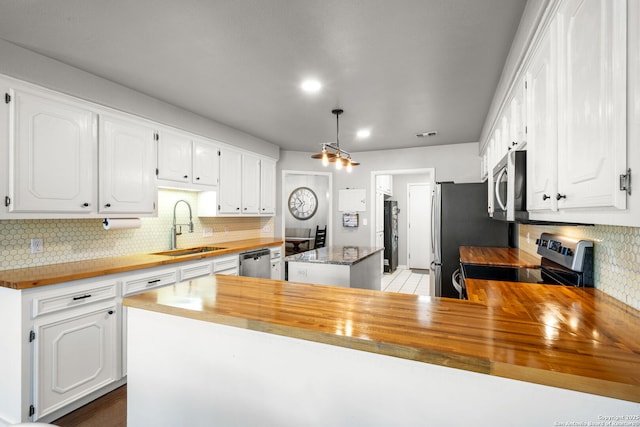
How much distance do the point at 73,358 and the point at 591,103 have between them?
302 cm

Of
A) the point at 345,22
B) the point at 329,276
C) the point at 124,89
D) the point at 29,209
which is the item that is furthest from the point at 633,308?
the point at 124,89

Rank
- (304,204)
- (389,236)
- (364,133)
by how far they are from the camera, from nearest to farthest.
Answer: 1. (364,133)
2. (389,236)
3. (304,204)

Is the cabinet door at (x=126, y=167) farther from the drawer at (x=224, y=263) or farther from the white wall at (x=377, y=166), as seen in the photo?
the white wall at (x=377, y=166)

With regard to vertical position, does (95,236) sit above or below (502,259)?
above

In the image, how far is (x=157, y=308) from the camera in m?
1.33

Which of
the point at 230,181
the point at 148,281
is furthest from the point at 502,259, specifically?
the point at 230,181

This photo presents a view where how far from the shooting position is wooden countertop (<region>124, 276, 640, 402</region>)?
800mm

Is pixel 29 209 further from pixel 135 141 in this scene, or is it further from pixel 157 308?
pixel 157 308

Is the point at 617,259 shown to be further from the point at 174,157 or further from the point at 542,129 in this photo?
the point at 174,157

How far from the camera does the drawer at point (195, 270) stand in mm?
2953

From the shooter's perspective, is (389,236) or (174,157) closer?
(174,157)

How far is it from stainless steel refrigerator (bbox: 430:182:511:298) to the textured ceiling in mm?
933

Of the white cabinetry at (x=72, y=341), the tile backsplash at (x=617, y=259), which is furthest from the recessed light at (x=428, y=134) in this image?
the white cabinetry at (x=72, y=341)

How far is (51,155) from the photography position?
87.9 inches
